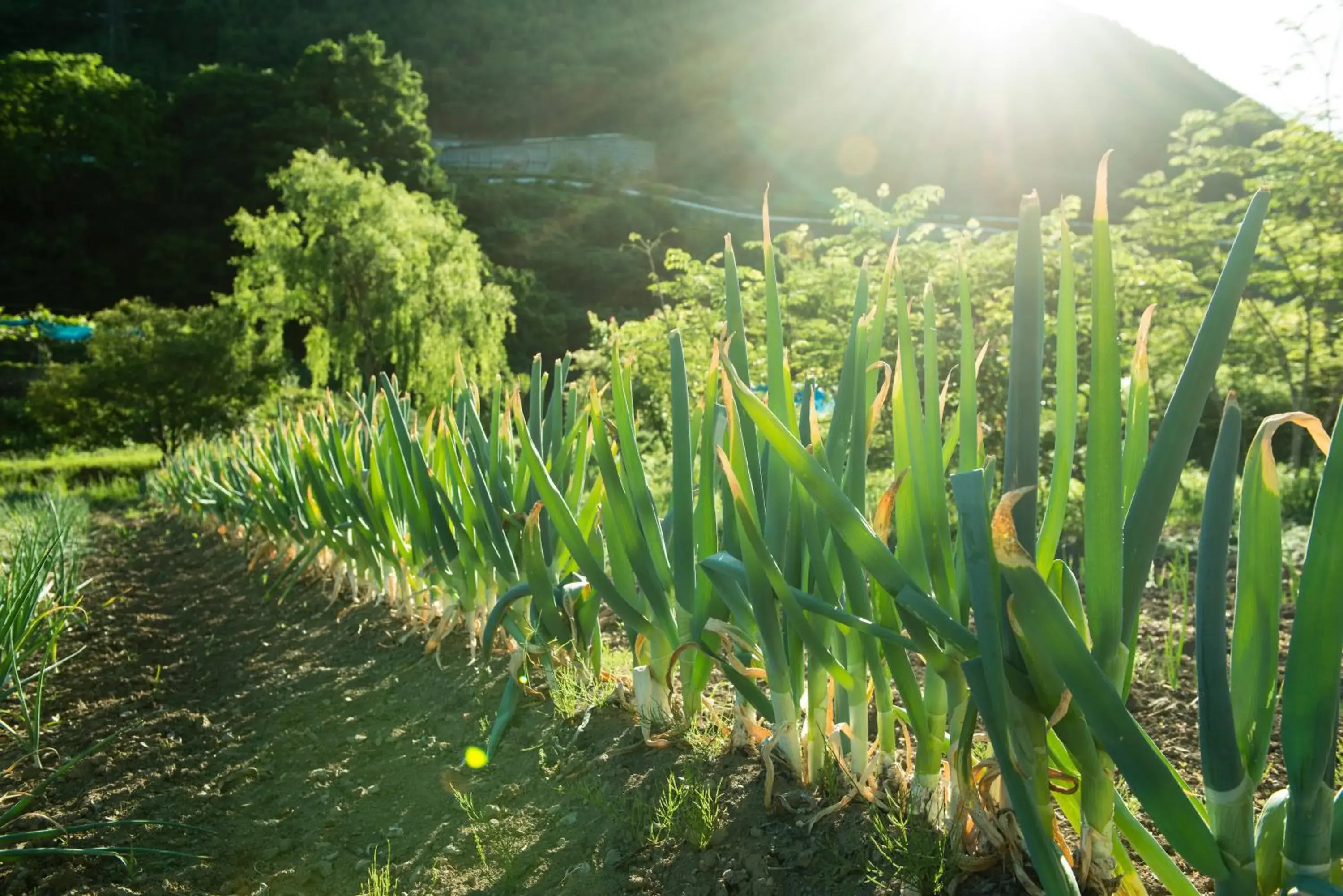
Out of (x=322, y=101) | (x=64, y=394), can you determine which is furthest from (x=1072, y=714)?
(x=322, y=101)

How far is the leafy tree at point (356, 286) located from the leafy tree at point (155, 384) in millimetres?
1953

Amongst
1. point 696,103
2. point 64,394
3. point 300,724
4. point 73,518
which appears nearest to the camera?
point 300,724

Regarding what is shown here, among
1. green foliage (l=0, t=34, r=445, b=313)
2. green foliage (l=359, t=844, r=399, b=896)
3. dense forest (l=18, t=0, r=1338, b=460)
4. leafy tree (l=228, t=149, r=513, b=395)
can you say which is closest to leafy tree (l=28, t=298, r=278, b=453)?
dense forest (l=18, t=0, r=1338, b=460)

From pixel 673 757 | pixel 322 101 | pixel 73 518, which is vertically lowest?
pixel 73 518

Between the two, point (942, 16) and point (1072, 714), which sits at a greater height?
point (942, 16)

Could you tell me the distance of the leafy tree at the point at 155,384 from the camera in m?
16.3

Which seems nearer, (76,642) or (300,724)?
(300,724)

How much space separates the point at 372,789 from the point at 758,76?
70.3 m

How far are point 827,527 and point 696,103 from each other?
6711 centimetres

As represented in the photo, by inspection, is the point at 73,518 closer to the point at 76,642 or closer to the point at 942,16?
the point at 76,642

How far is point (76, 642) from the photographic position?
149 inches

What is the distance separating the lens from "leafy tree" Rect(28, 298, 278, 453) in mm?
16312

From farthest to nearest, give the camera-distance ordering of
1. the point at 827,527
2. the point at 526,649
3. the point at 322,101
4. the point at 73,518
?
the point at 322,101 < the point at 73,518 < the point at 526,649 < the point at 827,527

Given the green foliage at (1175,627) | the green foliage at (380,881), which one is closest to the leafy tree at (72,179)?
the green foliage at (1175,627)
